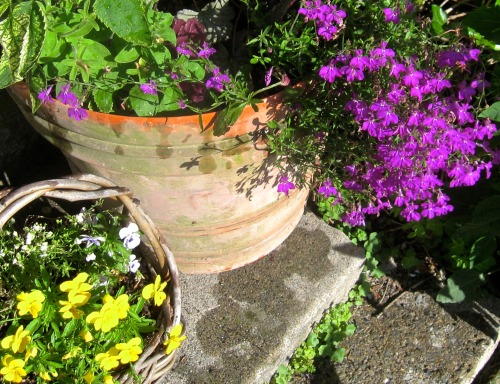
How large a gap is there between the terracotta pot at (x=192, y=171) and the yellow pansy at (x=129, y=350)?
16.1 inches

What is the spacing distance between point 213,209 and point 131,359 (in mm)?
476

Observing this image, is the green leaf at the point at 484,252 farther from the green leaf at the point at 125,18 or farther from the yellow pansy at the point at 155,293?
the green leaf at the point at 125,18

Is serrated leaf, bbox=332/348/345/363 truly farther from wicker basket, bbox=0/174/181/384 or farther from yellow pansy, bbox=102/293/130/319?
yellow pansy, bbox=102/293/130/319

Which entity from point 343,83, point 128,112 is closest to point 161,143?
point 128,112

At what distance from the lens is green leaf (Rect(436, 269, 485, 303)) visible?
2.10 meters

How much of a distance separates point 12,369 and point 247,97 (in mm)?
810

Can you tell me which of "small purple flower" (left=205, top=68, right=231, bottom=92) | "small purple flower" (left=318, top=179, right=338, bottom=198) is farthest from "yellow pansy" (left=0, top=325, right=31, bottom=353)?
"small purple flower" (left=318, top=179, right=338, bottom=198)

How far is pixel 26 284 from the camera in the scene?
5.49 ft

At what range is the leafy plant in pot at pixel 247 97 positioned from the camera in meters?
1.44

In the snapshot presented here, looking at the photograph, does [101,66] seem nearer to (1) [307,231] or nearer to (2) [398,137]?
(2) [398,137]

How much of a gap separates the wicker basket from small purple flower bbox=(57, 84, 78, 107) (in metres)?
0.18

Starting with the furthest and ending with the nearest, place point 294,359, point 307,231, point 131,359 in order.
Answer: point 307,231
point 294,359
point 131,359

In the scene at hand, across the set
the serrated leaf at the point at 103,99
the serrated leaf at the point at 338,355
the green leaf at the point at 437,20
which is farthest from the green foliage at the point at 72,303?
the green leaf at the point at 437,20

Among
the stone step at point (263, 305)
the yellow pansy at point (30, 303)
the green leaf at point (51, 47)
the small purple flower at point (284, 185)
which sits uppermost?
the green leaf at point (51, 47)
